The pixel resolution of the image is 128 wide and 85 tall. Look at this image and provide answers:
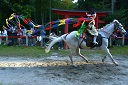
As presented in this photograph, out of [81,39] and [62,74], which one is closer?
[62,74]

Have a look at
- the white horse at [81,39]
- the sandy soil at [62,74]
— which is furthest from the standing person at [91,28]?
the sandy soil at [62,74]

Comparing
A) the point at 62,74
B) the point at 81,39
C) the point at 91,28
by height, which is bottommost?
the point at 62,74

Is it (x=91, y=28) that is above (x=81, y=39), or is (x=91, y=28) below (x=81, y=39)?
above

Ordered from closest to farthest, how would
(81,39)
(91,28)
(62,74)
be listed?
(62,74), (91,28), (81,39)

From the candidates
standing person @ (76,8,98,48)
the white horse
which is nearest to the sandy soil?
the white horse

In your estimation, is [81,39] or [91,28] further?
[81,39]

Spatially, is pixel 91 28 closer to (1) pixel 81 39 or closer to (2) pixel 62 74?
(1) pixel 81 39

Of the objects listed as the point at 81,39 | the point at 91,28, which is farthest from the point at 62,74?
the point at 91,28

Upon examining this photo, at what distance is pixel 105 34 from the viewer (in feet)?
42.2

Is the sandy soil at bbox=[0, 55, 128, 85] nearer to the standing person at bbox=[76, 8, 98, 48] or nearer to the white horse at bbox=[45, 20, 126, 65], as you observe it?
the white horse at bbox=[45, 20, 126, 65]

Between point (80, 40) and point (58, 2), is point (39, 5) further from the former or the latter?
point (80, 40)

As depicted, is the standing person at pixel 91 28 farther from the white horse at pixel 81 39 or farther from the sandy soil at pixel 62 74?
the sandy soil at pixel 62 74

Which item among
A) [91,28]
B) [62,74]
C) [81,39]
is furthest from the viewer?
[81,39]

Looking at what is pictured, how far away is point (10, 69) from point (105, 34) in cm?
470
